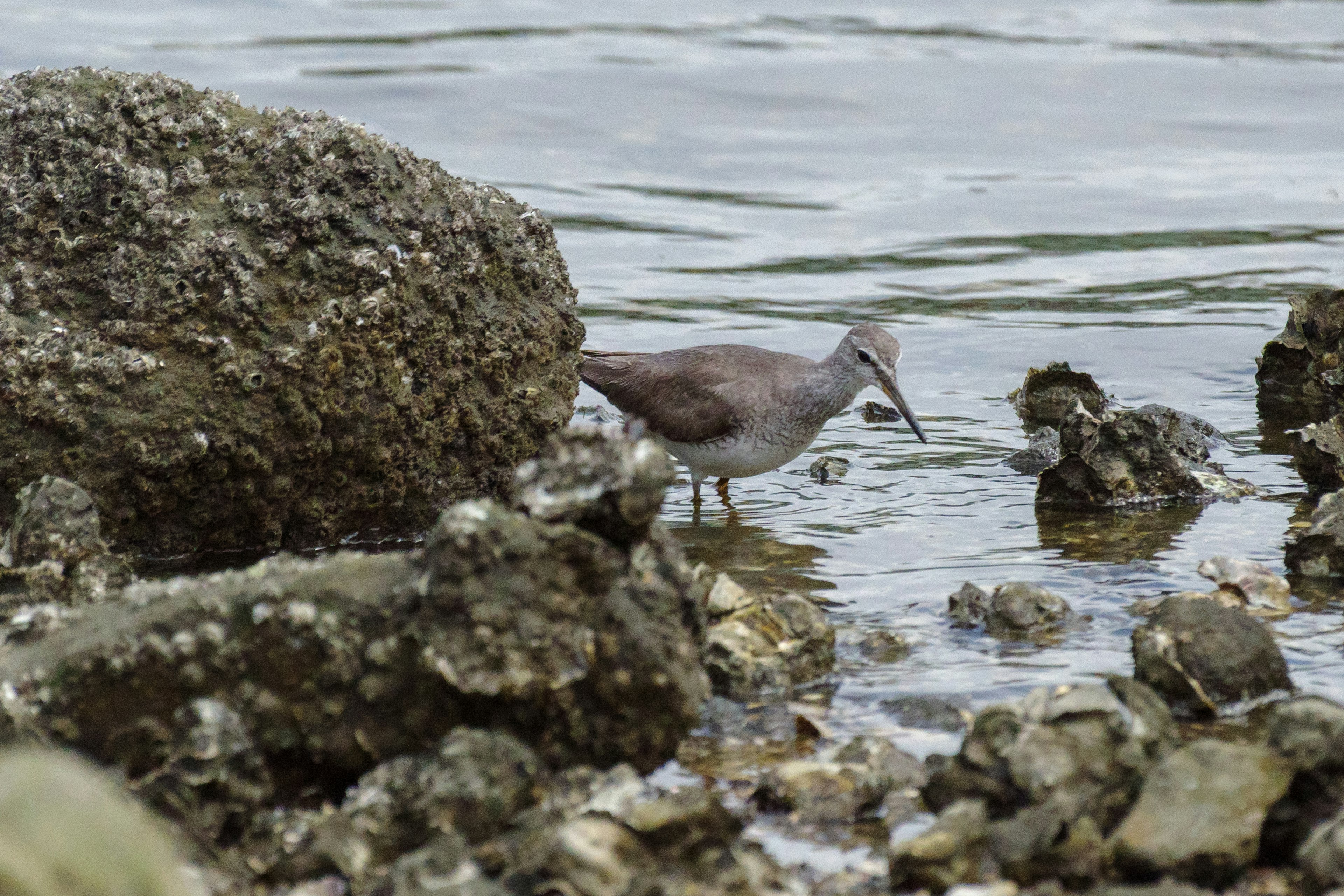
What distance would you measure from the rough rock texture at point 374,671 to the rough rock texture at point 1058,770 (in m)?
0.80

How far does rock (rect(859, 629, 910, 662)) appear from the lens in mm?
5543

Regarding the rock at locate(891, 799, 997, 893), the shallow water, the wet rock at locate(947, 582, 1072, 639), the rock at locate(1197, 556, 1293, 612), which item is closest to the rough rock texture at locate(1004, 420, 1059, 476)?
the shallow water

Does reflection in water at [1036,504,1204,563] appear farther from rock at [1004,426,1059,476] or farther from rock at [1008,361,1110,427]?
rock at [1008,361,1110,427]

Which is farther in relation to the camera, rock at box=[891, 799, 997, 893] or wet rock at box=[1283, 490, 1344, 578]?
wet rock at box=[1283, 490, 1344, 578]

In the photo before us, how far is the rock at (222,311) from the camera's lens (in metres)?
6.00

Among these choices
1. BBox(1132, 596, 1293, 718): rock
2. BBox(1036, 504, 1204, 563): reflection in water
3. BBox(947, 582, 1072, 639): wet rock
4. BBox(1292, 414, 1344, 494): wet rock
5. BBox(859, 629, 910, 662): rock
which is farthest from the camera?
BBox(1292, 414, 1344, 494): wet rock

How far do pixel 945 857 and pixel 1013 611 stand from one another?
2029mm

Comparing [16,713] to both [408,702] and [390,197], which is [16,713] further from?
[390,197]

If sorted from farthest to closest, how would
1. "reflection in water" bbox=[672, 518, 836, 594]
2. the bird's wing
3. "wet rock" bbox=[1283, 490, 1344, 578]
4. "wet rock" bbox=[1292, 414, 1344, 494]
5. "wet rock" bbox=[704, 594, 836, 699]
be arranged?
1. the bird's wing
2. "wet rock" bbox=[1292, 414, 1344, 494]
3. "reflection in water" bbox=[672, 518, 836, 594]
4. "wet rock" bbox=[1283, 490, 1344, 578]
5. "wet rock" bbox=[704, 594, 836, 699]

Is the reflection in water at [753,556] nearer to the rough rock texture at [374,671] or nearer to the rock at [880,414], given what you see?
the rock at [880,414]

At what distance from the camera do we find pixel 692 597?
14.2 feet

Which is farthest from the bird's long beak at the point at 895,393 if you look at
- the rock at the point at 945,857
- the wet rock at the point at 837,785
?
the rock at the point at 945,857

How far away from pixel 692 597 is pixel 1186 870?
1452 mm

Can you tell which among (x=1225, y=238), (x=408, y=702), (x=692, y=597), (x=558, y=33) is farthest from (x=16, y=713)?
(x=558, y=33)
